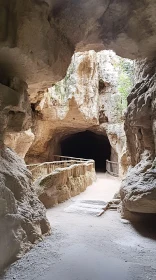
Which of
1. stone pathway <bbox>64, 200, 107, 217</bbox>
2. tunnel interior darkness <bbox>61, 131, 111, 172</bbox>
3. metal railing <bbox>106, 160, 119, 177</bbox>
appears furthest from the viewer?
tunnel interior darkness <bbox>61, 131, 111, 172</bbox>

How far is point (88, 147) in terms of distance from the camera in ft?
83.6

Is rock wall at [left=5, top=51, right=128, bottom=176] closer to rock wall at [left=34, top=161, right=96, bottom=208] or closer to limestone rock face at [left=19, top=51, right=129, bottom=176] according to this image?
limestone rock face at [left=19, top=51, right=129, bottom=176]

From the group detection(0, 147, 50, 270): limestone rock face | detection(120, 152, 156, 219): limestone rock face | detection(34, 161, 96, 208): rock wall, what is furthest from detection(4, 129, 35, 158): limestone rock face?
detection(120, 152, 156, 219): limestone rock face

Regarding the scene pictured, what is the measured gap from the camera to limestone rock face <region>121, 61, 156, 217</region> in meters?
5.12

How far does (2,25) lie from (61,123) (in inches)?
505

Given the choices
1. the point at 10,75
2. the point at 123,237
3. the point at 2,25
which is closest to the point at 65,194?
the point at 123,237

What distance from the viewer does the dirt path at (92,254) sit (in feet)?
11.5

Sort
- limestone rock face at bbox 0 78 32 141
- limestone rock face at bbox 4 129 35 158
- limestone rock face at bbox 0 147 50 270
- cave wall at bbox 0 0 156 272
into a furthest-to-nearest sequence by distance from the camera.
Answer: limestone rock face at bbox 4 129 35 158 → limestone rock face at bbox 0 78 32 141 → cave wall at bbox 0 0 156 272 → limestone rock face at bbox 0 147 50 270

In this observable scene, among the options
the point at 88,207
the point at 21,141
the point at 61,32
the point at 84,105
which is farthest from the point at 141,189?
the point at 84,105

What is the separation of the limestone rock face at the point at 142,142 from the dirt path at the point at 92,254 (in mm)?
701

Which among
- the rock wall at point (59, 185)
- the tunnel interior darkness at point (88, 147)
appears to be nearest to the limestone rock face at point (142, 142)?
the rock wall at point (59, 185)

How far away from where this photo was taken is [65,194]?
826 cm

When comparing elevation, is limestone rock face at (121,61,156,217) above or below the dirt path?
above

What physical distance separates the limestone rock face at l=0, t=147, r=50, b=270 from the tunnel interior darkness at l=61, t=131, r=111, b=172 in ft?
60.9
